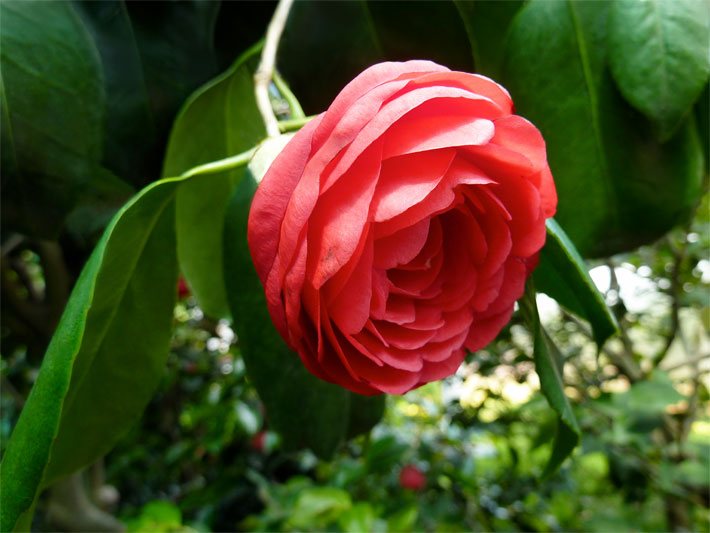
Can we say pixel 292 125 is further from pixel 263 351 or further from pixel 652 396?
pixel 652 396

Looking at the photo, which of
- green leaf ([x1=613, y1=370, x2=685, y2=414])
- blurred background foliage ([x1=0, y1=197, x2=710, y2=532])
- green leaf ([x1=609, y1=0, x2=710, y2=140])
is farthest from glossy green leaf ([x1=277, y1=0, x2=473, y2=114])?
green leaf ([x1=613, y1=370, x2=685, y2=414])

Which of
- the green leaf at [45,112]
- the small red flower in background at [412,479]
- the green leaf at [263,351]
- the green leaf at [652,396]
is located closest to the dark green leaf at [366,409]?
the green leaf at [263,351]

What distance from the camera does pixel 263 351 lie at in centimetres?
45

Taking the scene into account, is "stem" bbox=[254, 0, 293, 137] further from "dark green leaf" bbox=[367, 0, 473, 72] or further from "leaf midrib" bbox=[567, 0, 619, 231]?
"leaf midrib" bbox=[567, 0, 619, 231]

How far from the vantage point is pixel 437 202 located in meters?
0.31

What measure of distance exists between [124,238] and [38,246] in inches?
18.8

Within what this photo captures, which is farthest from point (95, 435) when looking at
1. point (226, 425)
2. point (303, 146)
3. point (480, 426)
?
point (480, 426)

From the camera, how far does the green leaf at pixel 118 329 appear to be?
36cm

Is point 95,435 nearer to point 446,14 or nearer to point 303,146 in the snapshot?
point 303,146

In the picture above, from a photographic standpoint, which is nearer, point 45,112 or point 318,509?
Result: point 45,112

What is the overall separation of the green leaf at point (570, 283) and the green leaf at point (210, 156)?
29 cm

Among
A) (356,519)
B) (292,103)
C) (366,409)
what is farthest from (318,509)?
(292,103)

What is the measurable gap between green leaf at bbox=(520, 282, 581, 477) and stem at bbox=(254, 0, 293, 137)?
0.62 ft

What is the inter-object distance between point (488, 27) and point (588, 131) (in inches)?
5.0
